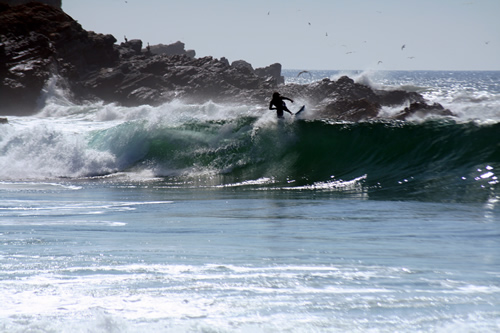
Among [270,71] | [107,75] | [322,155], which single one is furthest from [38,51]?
[270,71]

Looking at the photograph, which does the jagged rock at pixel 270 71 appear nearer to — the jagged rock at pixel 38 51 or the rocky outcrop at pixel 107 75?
the rocky outcrop at pixel 107 75

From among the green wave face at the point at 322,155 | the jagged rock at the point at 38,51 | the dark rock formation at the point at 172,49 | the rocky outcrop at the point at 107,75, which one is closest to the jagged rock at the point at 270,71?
the dark rock formation at the point at 172,49

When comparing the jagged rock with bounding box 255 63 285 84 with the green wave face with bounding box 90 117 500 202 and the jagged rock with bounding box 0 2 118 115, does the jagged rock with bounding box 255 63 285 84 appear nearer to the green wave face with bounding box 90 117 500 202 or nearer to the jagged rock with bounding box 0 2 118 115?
the jagged rock with bounding box 0 2 118 115

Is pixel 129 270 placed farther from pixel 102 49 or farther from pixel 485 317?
pixel 102 49

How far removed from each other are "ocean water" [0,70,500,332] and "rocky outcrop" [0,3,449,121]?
2118 centimetres

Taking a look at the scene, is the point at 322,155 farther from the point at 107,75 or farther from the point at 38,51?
the point at 107,75

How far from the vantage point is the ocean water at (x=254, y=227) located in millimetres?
4926

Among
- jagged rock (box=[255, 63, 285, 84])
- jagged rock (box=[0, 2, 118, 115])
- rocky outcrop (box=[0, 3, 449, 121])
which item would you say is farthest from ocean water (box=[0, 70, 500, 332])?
jagged rock (box=[255, 63, 285, 84])

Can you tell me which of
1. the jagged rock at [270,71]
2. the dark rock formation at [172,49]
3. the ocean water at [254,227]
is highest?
the dark rock formation at [172,49]

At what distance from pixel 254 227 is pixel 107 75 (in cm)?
4317

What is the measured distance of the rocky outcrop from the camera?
42.2 metres

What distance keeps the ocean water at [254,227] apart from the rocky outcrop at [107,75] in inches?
834

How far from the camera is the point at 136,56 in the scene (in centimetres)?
5706

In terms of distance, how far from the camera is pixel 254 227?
908 centimetres
